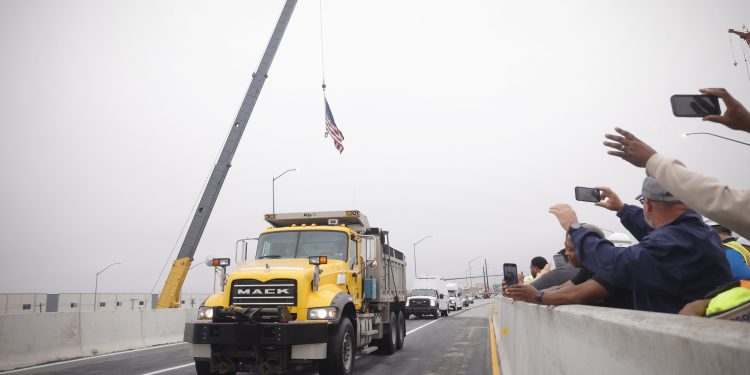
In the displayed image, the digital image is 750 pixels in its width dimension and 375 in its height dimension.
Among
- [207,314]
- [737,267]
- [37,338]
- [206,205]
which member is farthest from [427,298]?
[737,267]

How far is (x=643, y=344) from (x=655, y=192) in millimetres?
1761

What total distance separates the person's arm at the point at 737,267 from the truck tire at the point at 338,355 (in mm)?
5237

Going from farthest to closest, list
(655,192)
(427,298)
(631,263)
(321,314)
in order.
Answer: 1. (427,298)
2. (321,314)
3. (655,192)
4. (631,263)

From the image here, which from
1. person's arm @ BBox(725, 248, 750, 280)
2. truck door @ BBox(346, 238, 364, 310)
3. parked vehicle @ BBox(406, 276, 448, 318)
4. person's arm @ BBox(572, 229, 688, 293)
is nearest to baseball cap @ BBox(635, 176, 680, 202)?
person's arm @ BBox(572, 229, 688, 293)

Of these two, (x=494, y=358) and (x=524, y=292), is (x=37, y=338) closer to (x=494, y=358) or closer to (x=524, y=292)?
(x=494, y=358)

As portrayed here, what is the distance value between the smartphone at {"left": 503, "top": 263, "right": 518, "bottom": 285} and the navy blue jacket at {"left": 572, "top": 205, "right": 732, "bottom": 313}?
10.2 feet

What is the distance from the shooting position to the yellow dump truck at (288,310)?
694cm

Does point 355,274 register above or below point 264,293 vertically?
above

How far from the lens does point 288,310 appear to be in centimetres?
723

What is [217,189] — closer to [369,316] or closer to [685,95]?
[369,316]

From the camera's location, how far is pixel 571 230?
326 centimetres

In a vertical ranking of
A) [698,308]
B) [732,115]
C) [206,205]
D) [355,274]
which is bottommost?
[698,308]

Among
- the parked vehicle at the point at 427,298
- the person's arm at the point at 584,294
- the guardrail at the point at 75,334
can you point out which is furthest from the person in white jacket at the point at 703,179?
the parked vehicle at the point at 427,298

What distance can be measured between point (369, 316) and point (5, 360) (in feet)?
24.4
